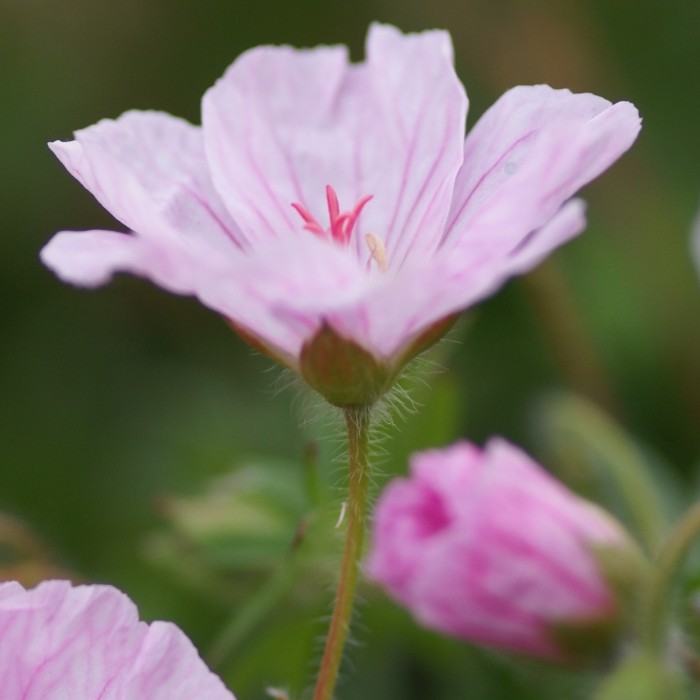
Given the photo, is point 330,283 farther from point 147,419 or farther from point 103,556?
point 147,419

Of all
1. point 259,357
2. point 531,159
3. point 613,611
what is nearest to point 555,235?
point 531,159

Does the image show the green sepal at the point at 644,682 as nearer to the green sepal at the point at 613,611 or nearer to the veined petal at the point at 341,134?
the green sepal at the point at 613,611

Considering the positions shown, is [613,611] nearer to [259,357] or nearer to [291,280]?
[291,280]

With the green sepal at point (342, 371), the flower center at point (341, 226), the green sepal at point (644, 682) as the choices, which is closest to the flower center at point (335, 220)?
the flower center at point (341, 226)

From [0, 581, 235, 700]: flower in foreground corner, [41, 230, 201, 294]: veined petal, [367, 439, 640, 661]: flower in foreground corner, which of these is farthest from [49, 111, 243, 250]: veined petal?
[367, 439, 640, 661]: flower in foreground corner

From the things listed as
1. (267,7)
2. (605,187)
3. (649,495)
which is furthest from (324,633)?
(267,7)
